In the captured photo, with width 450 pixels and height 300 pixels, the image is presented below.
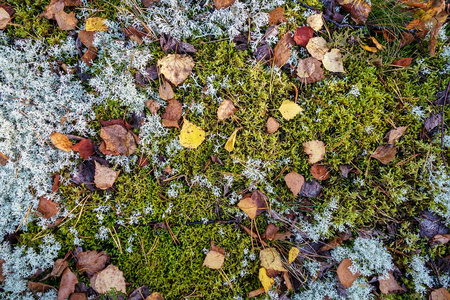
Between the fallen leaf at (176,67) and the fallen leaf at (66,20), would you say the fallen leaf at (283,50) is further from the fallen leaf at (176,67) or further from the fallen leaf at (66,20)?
the fallen leaf at (66,20)

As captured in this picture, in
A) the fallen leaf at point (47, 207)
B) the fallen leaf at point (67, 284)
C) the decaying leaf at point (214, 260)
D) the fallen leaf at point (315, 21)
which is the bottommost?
the fallen leaf at point (67, 284)

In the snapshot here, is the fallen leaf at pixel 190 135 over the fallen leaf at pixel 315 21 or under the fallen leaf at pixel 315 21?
under

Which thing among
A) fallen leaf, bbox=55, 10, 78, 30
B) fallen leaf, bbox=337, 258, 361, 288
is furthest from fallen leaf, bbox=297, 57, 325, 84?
fallen leaf, bbox=55, 10, 78, 30

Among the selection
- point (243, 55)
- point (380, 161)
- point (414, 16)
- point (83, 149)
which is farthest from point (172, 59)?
point (414, 16)

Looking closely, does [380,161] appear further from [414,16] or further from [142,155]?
[142,155]

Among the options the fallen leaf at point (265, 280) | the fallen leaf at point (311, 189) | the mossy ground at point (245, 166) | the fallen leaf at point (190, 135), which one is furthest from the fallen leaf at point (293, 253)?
the fallen leaf at point (190, 135)

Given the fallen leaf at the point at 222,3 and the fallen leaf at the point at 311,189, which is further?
the fallen leaf at the point at 311,189

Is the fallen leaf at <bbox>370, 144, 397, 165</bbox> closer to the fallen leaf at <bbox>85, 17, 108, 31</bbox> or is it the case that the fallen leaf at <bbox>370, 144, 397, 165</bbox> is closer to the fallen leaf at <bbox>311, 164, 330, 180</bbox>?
the fallen leaf at <bbox>311, 164, 330, 180</bbox>
